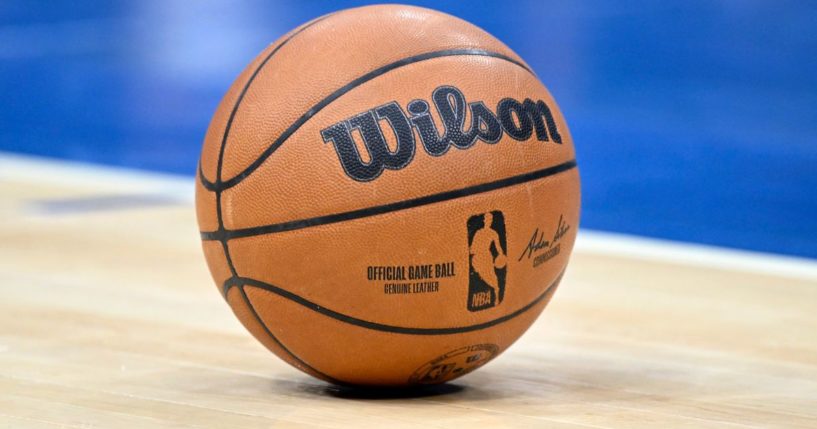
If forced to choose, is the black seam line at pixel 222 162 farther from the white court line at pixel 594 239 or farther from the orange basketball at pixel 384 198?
the white court line at pixel 594 239

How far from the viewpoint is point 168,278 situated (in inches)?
187

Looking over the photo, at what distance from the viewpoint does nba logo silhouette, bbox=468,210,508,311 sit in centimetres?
278

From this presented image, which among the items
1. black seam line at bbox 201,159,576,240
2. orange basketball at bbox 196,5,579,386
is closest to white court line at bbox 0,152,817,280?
orange basketball at bbox 196,5,579,386

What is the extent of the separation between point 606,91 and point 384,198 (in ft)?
19.7

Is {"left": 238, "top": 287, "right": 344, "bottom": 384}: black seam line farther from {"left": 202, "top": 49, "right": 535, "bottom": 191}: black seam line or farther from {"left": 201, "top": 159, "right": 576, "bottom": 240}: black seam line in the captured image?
{"left": 202, "top": 49, "right": 535, "bottom": 191}: black seam line

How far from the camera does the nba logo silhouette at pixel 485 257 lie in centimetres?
278

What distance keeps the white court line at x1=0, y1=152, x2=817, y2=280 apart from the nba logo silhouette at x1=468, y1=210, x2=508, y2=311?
2.60m

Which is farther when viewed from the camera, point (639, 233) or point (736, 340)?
point (639, 233)

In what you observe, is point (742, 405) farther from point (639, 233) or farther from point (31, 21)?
point (31, 21)

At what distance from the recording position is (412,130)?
9.07 feet

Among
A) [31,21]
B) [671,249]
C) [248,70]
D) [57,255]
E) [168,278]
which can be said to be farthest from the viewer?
[31,21]

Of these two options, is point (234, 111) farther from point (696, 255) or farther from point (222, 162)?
point (696, 255)

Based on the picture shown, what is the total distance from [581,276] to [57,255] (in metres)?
2.08

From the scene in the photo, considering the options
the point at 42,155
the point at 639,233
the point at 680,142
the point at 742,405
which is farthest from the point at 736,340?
the point at 42,155
